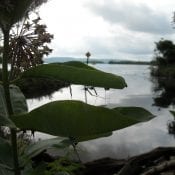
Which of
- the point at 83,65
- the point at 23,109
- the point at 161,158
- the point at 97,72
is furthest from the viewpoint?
→ the point at 161,158

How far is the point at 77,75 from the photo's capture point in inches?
46.7

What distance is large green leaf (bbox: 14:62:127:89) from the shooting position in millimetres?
1180

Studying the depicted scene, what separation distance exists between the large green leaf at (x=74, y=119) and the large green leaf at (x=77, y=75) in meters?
0.16

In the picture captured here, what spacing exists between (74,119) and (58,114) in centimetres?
4

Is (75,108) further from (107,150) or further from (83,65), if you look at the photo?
(107,150)

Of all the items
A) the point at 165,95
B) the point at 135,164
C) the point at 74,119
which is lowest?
the point at 165,95

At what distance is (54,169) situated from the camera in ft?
14.1

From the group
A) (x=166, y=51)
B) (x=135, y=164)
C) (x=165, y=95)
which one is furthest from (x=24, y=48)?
(x=166, y=51)

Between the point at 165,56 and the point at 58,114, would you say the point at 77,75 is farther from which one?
the point at 165,56

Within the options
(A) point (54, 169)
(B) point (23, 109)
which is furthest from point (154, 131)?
(B) point (23, 109)

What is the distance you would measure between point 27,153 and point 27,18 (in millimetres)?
427

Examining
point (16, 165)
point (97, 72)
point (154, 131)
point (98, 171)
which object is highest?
point (97, 72)

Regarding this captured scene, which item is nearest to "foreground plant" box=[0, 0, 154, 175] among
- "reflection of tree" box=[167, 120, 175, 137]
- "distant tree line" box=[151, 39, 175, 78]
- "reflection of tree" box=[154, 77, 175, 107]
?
"reflection of tree" box=[167, 120, 175, 137]

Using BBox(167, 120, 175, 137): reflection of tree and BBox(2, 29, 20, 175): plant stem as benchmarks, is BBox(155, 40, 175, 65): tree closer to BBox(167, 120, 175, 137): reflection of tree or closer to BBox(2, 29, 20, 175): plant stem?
BBox(167, 120, 175, 137): reflection of tree
